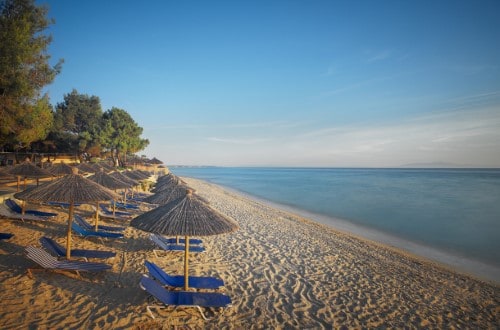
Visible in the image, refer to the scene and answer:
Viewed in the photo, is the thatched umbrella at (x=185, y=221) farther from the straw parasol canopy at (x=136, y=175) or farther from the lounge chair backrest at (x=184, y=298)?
the straw parasol canopy at (x=136, y=175)

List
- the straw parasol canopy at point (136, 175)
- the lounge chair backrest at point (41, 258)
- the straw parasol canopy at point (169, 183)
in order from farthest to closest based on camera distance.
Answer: the straw parasol canopy at point (136, 175) < the straw parasol canopy at point (169, 183) < the lounge chair backrest at point (41, 258)

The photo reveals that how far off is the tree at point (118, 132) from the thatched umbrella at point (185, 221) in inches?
1168

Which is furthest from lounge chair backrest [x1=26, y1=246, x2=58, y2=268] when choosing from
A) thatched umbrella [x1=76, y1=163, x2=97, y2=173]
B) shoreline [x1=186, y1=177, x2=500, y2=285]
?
thatched umbrella [x1=76, y1=163, x2=97, y2=173]

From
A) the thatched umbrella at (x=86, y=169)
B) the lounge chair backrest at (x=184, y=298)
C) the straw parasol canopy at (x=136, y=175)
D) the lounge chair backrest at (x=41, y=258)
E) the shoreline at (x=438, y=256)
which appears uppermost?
the thatched umbrella at (x=86, y=169)

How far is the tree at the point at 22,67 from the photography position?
9.72 metres

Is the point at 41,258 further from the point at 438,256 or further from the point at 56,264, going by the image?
the point at 438,256

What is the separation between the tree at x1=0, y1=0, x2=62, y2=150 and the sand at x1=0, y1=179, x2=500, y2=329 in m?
5.40

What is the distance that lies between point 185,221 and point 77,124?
4127 centimetres

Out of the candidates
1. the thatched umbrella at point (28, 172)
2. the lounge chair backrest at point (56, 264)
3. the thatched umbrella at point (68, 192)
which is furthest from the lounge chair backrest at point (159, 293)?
the thatched umbrella at point (28, 172)

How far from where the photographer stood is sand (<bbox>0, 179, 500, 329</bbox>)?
13.3ft

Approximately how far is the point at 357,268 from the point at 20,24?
15.3 m

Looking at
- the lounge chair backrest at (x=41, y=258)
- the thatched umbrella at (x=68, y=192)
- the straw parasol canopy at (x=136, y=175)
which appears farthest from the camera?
the straw parasol canopy at (x=136, y=175)

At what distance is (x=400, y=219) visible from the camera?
18.5 metres

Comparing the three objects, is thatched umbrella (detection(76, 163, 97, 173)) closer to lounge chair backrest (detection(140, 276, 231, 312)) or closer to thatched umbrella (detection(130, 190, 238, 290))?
thatched umbrella (detection(130, 190, 238, 290))
